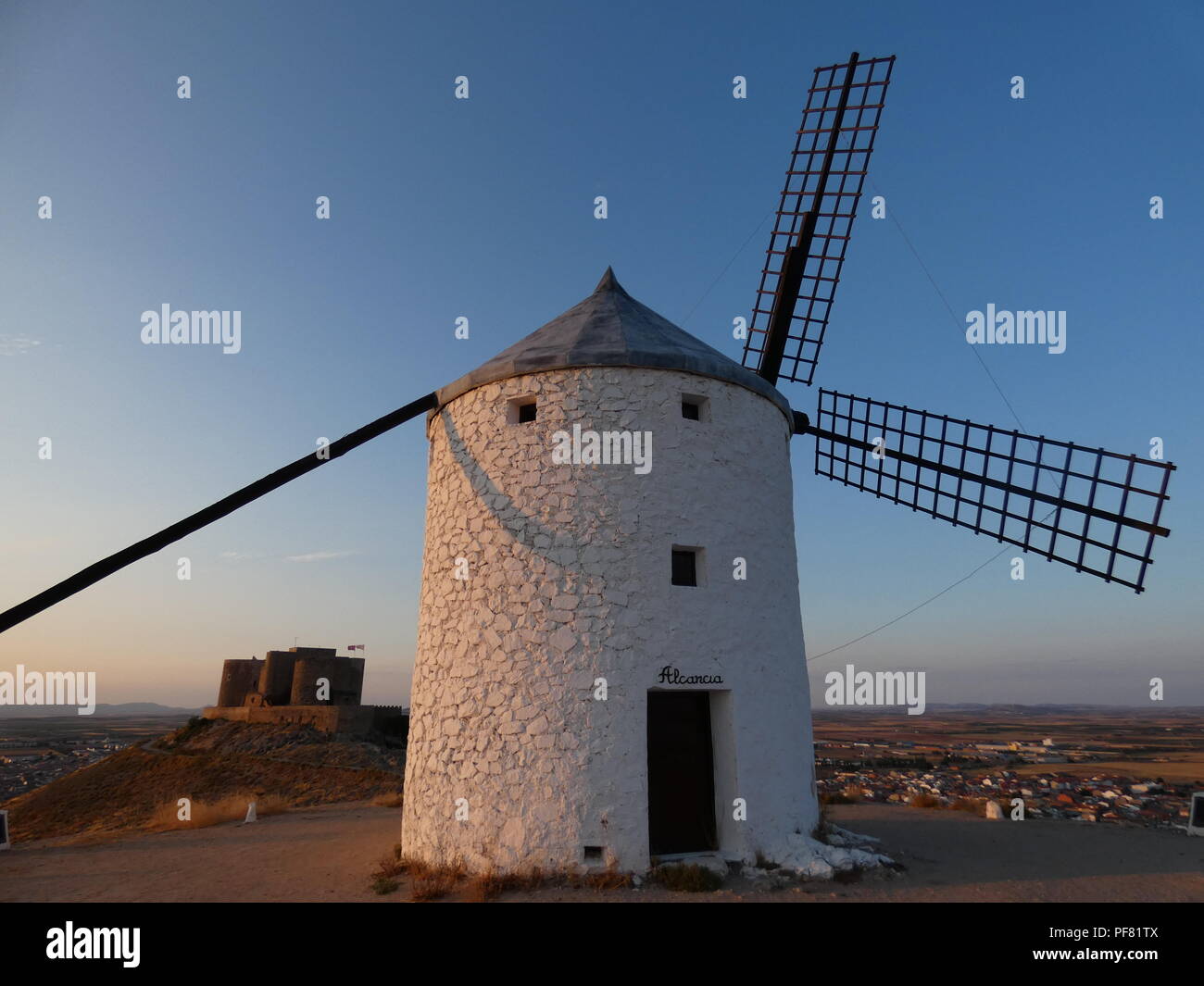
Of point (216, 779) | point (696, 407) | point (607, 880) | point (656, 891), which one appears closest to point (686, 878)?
point (656, 891)

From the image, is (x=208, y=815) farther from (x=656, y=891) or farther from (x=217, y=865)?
(x=656, y=891)

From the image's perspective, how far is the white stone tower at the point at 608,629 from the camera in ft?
26.8

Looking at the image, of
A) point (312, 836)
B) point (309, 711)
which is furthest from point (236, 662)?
point (312, 836)

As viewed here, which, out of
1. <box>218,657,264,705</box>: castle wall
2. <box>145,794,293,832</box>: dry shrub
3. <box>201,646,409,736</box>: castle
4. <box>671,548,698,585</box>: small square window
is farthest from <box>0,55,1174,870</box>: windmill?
<box>218,657,264,705</box>: castle wall

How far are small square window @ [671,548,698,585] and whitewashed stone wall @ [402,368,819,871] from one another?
0.60ft

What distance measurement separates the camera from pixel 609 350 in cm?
931

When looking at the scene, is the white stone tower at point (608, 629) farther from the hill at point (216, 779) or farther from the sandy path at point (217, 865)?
the hill at point (216, 779)

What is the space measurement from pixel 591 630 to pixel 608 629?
0.19 metres

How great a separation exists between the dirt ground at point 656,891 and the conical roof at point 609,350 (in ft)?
19.9

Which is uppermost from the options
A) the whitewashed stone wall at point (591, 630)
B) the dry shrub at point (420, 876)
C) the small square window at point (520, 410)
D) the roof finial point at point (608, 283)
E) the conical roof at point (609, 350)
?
the roof finial point at point (608, 283)

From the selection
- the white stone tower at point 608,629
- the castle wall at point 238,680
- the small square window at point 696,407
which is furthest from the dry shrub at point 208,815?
the castle wall at point 238,680

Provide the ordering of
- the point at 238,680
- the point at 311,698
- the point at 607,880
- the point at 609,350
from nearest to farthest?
the point at 607,880, the point at 609,350, the point at 311,698, the point at 238,680

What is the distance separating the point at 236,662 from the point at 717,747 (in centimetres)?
3000

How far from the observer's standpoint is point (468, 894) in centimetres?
759
